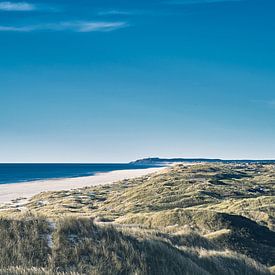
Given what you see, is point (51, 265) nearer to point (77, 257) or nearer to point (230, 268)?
point (77, 257)

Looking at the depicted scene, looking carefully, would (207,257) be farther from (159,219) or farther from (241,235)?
(159,219)

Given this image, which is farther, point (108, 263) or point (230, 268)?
point (230, 268)

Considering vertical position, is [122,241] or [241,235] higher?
[122,241]

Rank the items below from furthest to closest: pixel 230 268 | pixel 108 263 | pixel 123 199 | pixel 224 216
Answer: pixel 123 199, pixel 224 216, pixel 230 268, pixel 108 263

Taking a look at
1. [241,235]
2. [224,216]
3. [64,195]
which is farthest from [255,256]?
[64,195]

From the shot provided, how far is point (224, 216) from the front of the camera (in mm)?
35188

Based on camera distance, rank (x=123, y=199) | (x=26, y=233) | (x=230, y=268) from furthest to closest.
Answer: (x=123, y=199) < (x=230, y=268) < (x=26, y=233)

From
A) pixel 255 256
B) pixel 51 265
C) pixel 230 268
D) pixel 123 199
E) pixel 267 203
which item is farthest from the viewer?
pixel 123 199

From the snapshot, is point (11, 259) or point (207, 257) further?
point (207, 257)

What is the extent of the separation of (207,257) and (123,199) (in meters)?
53.6

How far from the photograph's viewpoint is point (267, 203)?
53.6 meters

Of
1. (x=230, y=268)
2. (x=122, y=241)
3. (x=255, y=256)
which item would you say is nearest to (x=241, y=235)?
(x=255, y=256)

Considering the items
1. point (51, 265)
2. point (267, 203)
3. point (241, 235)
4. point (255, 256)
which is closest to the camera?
point (51, 265)

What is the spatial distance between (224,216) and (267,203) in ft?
67.2
